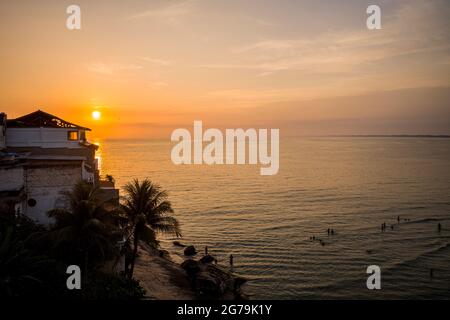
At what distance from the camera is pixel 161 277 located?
37.9 metres

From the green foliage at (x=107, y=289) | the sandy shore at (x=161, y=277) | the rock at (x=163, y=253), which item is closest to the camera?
the green foliage at (x=107, y=289)

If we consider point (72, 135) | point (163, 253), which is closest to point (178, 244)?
point (163, 253)

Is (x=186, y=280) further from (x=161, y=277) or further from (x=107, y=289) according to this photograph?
(x=107, y=289)

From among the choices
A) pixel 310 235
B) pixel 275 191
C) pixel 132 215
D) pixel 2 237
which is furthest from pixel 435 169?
pixel 2 237

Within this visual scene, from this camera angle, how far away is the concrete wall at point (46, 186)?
1088 inches

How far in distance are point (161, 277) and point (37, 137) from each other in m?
20.3

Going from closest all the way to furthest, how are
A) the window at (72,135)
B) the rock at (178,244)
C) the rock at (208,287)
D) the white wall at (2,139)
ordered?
1. the rock at (208,287)
2. the white wall at (2,139)
3. the window at (72,135)
4. the rock at (178,244)

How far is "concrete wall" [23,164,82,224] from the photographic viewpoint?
27.6 m

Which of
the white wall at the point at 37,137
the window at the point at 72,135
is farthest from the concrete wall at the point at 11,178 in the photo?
the window at the point at 72,135

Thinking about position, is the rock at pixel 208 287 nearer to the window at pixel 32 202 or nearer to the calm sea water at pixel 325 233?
the calm sea water at pixel 325 233

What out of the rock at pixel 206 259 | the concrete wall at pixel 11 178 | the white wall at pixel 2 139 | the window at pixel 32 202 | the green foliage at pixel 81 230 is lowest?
the rock at pixel 206 259

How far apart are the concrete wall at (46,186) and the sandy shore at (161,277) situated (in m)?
10.8
